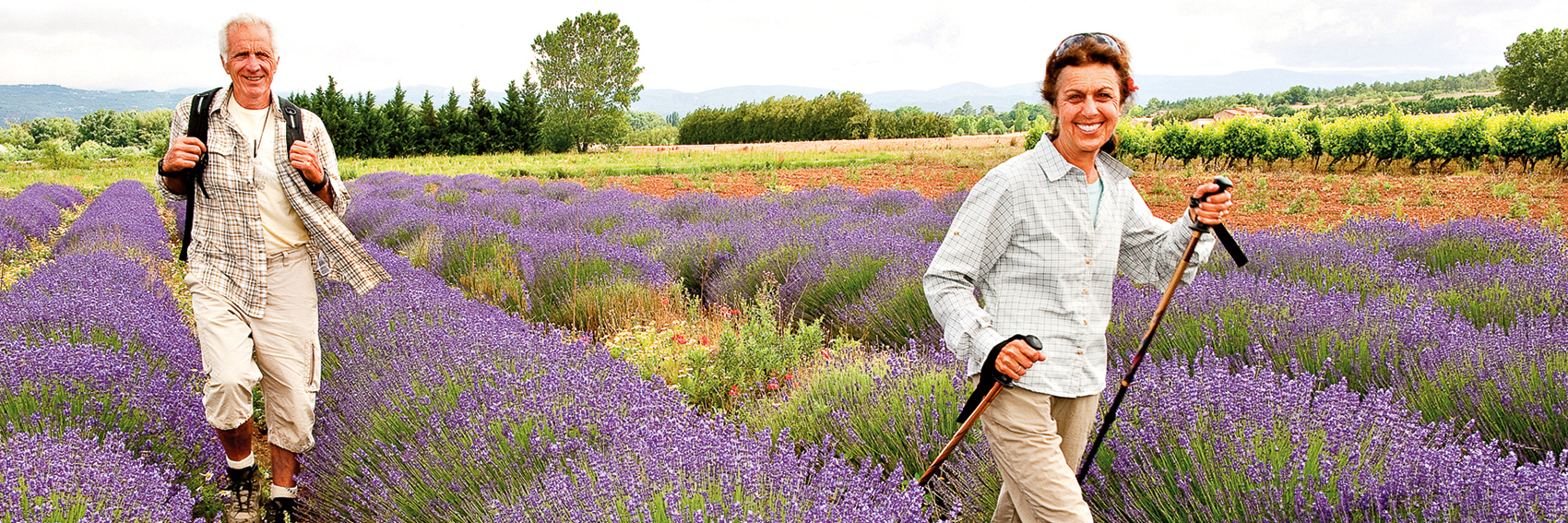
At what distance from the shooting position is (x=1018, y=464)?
162cm

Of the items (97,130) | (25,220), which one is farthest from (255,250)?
(97,130)

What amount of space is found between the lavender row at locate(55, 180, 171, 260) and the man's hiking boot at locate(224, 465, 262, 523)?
15.6 feet

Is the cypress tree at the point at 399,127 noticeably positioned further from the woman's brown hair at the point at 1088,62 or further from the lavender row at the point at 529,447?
the woman's brown hair at the point at 1088,62

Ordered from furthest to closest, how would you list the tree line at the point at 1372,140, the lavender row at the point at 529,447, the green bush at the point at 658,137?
the green bush at the point at 658,137 < the tree line at the point at 1372,140 < the lavender row at the point at 529,447

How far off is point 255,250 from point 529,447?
1090 millimetres

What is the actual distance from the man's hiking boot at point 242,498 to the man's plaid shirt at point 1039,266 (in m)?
2.37

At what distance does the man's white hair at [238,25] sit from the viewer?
2451mm

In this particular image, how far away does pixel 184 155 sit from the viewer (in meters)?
2.41

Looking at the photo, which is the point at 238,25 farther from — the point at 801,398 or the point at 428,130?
the point at 428,130

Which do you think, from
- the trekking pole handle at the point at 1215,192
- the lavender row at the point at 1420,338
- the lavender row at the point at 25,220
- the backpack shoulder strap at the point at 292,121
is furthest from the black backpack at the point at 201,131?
the lavender row at the point at 25,220

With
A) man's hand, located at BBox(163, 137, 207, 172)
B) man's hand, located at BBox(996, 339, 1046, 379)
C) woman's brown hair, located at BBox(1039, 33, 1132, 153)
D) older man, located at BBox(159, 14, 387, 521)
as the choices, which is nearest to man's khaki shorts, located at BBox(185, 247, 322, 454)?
older man, located at BBox(159, 14, 387, 521)

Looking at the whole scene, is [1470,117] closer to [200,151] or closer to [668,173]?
[668,173]

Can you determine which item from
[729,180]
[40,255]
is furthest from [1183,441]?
[729,180]

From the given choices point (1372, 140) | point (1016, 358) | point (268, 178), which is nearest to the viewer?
point (1016, 358)
